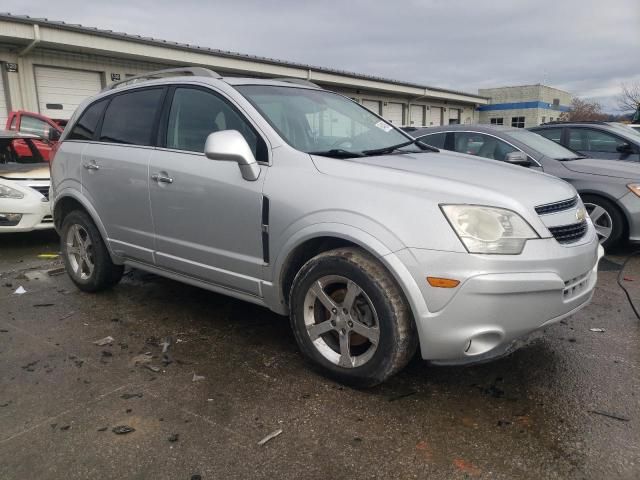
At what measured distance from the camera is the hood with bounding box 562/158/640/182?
589 cm

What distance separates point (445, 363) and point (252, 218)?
4.63ft

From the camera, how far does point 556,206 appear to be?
2812mm

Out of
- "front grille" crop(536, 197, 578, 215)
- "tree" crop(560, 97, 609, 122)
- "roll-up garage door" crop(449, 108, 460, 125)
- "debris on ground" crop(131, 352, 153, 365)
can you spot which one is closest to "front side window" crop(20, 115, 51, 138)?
"debris on ground" crop(131, 352, 153, 365)

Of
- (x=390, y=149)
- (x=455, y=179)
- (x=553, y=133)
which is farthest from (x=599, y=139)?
(x=455, y=179)

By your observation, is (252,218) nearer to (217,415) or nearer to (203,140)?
(203,140)

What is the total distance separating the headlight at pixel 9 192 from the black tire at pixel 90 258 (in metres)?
2.28

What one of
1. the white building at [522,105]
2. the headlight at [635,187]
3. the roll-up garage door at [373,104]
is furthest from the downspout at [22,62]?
the white building at [522,105]

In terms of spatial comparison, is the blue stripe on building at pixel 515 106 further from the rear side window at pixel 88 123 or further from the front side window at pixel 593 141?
the rear side window at pixel 88 123

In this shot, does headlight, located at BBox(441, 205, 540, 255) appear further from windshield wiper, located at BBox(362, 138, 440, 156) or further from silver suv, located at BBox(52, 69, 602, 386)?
windshield wiper, located at BBox(362, 138, 440, 156)

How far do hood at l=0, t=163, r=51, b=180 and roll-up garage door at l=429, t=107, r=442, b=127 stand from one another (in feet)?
92.5

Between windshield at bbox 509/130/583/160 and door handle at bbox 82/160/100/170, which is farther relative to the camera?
windshield at bbox 509/130/583/160

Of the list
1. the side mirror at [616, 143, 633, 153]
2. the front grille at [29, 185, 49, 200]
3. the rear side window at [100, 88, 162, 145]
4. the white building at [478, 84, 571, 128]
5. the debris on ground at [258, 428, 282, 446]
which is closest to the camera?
the debris on ground at [258, 428, 282, 446]

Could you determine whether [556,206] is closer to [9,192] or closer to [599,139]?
[599,139]

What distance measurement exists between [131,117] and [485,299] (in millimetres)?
3150
